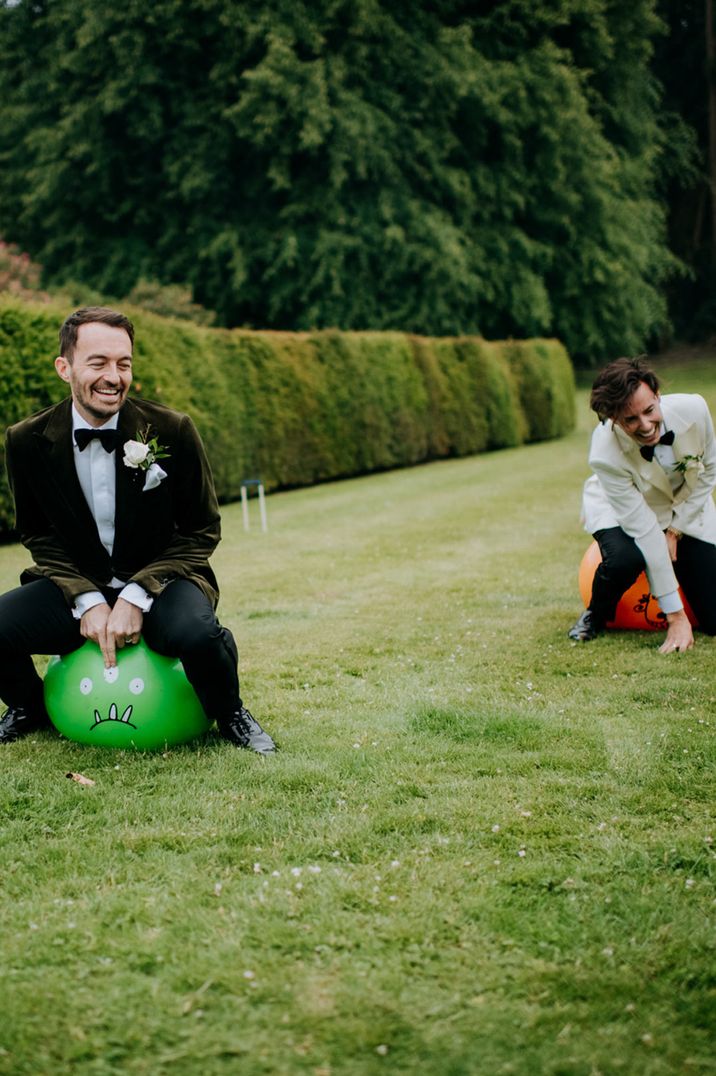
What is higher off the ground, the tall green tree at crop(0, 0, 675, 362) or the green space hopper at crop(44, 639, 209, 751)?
the tall green tree at crop(0, 0, 675, 362)

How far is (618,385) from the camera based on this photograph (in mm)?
5676

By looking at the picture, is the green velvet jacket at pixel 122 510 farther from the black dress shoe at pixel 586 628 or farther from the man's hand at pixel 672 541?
the man's hand at pixel 672 541

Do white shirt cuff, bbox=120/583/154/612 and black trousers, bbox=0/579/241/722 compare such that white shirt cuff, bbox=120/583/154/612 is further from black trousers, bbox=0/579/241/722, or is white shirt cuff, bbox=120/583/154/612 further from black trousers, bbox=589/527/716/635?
Answer: black trousers, bbox=589/527/716/635

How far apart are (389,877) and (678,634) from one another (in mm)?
3285

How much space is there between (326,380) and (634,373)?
13054 millimetres

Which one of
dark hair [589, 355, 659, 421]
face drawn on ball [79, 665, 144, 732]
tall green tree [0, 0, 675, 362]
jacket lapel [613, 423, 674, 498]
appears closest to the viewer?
face drawn on ball [79, 665, 144, 732]

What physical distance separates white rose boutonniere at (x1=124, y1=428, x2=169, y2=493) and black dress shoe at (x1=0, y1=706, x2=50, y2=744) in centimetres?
125

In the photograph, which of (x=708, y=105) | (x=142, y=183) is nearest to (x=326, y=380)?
(x=142, y=183)

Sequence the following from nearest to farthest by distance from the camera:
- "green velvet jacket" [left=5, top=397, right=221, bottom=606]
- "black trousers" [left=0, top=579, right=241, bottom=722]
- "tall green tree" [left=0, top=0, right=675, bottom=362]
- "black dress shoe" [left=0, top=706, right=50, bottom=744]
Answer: "black trousers" [left=0, top=579, right=241, bottom=722]
"green velvet jacket" [left=5, top=397, right=221, bottom=606]
"black dress shoe" [left=0, top=706, right=50, bottom=744]
"tall green tree" [left=0, top=0, right=675, bottom=362]

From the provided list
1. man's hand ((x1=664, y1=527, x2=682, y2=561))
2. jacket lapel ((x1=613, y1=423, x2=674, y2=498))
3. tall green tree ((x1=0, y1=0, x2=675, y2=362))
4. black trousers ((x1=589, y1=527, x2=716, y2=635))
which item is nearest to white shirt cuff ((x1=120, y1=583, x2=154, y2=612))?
black trousers ((x1=589, y1=527, x2=716, y2=635))

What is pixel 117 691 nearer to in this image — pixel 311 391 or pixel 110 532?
Answer: pixel 110 532

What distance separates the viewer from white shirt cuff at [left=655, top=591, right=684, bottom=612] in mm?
5961

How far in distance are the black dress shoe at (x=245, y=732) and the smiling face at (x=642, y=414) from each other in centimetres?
274

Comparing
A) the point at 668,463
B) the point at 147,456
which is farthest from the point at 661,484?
the point at 147,456
